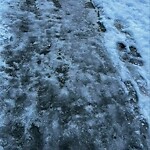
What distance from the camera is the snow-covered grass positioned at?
3.44 meters

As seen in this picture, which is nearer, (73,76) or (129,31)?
(73,76)

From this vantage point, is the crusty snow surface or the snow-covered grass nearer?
the crusty snow surface

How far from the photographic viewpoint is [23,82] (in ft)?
10.3

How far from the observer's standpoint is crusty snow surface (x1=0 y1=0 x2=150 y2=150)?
2.77 m

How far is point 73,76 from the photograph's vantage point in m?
3.28

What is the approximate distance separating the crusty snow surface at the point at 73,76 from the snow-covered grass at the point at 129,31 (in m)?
0.01

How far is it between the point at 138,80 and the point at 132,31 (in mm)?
887

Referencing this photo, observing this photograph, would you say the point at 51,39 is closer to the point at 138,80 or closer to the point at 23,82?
the point at 23,82

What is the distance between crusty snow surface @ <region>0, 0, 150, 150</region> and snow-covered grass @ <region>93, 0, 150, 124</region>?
0.01 metres

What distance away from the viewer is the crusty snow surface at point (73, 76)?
2.77 meters

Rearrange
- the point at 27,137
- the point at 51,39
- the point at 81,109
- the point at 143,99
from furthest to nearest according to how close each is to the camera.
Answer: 1. the point at 51,39
2. the point at 143,99
3. the point at 81,109
4. the point at 27,137

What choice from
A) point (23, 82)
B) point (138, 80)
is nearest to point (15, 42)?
point (23, 82)

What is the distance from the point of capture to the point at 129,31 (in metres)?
A: 4.04

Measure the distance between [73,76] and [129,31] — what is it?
1176 mm
